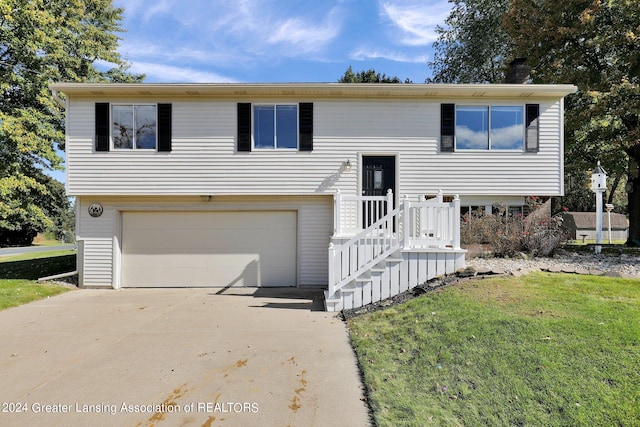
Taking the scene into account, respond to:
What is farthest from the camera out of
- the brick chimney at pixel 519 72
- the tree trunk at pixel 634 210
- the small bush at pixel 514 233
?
the tree trunk at pixel 634 210

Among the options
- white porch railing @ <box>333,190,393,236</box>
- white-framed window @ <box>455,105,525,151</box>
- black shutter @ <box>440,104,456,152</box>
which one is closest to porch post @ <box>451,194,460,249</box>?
white porch railing @ <box>333,190,393,236</box>

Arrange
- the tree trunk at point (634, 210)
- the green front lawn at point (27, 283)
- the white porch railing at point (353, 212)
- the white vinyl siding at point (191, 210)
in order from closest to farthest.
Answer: the white porch railing at point (353, 212)
the green front lawn at point (27, 283)
the white vinyl siding at point (191, 210)
the tree trunk at point (634, 210)

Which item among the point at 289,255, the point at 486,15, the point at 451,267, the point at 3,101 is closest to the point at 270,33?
the point at 289,255

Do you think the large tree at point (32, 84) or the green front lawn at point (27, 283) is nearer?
the green front lawn at point (27, 283)

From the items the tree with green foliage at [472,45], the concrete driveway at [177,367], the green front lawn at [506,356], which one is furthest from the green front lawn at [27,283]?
the tree with green foliage at [472,45]

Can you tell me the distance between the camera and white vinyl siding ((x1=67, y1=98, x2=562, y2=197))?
28.3 ft

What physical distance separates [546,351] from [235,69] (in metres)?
12.5

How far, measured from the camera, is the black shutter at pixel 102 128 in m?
8.61

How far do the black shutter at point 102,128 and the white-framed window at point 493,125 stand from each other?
29.8 ft

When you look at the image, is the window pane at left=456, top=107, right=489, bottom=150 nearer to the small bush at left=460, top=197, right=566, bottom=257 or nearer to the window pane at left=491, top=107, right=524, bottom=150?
the window pane at left=491, top=107, right=524, bottom=150

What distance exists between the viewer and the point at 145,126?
8.73 m

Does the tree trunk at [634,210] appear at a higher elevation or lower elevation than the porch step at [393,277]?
higher

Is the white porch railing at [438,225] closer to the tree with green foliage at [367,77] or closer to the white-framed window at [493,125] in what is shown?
the white-framed window at [493,125]

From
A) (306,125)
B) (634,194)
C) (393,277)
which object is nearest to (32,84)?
(306,125)
